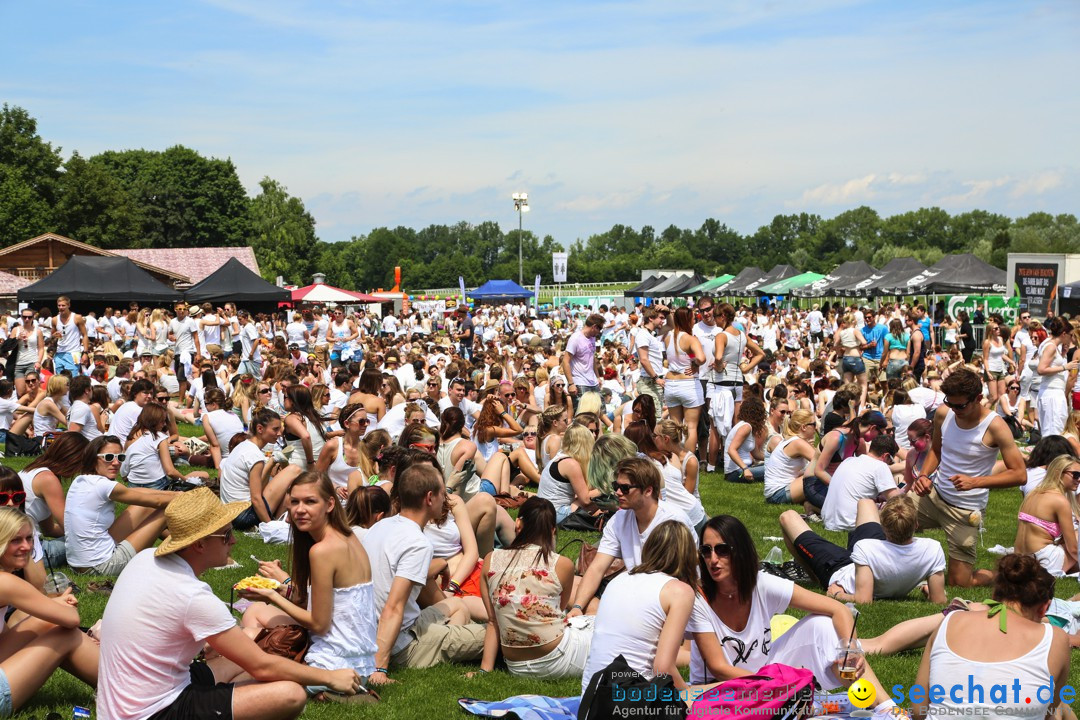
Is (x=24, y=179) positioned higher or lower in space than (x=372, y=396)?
higher

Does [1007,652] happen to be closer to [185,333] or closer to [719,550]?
[719,550]

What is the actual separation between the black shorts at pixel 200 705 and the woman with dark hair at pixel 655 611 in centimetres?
151

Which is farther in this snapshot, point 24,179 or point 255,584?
point 24,179

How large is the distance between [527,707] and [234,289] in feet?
89.3

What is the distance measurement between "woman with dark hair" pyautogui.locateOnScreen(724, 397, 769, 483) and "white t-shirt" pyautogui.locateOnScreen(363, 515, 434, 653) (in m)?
6.63

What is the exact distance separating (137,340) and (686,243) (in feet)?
468

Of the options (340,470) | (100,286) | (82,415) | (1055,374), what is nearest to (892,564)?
(340,470)

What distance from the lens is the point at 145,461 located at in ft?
32.1

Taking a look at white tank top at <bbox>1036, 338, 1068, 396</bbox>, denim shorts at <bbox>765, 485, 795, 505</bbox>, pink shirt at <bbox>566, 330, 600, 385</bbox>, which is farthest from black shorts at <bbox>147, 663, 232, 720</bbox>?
white tank top at <bbox>1036, 338, 1068, 396</bbox>

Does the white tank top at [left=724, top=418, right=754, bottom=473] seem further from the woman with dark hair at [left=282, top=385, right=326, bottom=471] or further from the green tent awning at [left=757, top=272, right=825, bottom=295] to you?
the green tent awning at [left=757, top=272, right=825, bottom=295]

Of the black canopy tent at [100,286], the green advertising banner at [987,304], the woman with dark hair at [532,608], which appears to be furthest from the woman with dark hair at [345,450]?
the green advertising banner at [987,304]

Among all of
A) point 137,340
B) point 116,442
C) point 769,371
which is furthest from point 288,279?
point 116,442

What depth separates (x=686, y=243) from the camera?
161 metres

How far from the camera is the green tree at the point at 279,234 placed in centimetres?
8281
